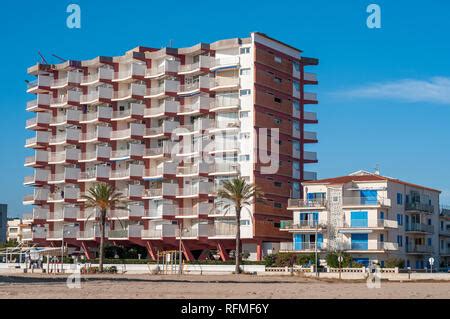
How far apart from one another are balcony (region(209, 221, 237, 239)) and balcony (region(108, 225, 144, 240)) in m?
11.9

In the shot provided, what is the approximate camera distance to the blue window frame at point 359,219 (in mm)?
98125

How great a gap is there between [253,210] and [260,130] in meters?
10.7

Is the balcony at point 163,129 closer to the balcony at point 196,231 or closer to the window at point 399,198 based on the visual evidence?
the balcony at point 196,231

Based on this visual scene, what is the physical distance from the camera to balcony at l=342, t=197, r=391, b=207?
98.4 m

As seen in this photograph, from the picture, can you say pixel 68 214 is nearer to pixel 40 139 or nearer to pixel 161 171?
pixel 40 139

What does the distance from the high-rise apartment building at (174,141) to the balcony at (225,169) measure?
0.59 ft

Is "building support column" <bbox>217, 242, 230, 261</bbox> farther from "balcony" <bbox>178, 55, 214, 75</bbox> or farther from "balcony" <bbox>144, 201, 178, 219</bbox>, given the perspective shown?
"balcony" <bbox>178, 55, 214, 75</bbox>

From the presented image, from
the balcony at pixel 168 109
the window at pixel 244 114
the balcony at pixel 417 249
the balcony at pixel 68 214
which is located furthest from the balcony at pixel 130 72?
the balcony at pixel 417 249

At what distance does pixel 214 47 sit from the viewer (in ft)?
367

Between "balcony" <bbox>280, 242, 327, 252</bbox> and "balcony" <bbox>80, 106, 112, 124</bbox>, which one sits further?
"balcony" <bbox>80, 106, 112, 124</bbox>

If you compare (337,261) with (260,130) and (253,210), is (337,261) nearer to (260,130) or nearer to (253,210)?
(253,210)

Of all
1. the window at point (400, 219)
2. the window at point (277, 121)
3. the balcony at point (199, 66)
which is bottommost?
the window at point (400, 219)

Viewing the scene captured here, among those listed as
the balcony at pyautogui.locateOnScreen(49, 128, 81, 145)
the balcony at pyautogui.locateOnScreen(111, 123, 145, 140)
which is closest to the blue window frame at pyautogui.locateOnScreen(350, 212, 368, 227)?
the balcony at pyautogui.locateOnScreen(111, 123, 145, 140)
